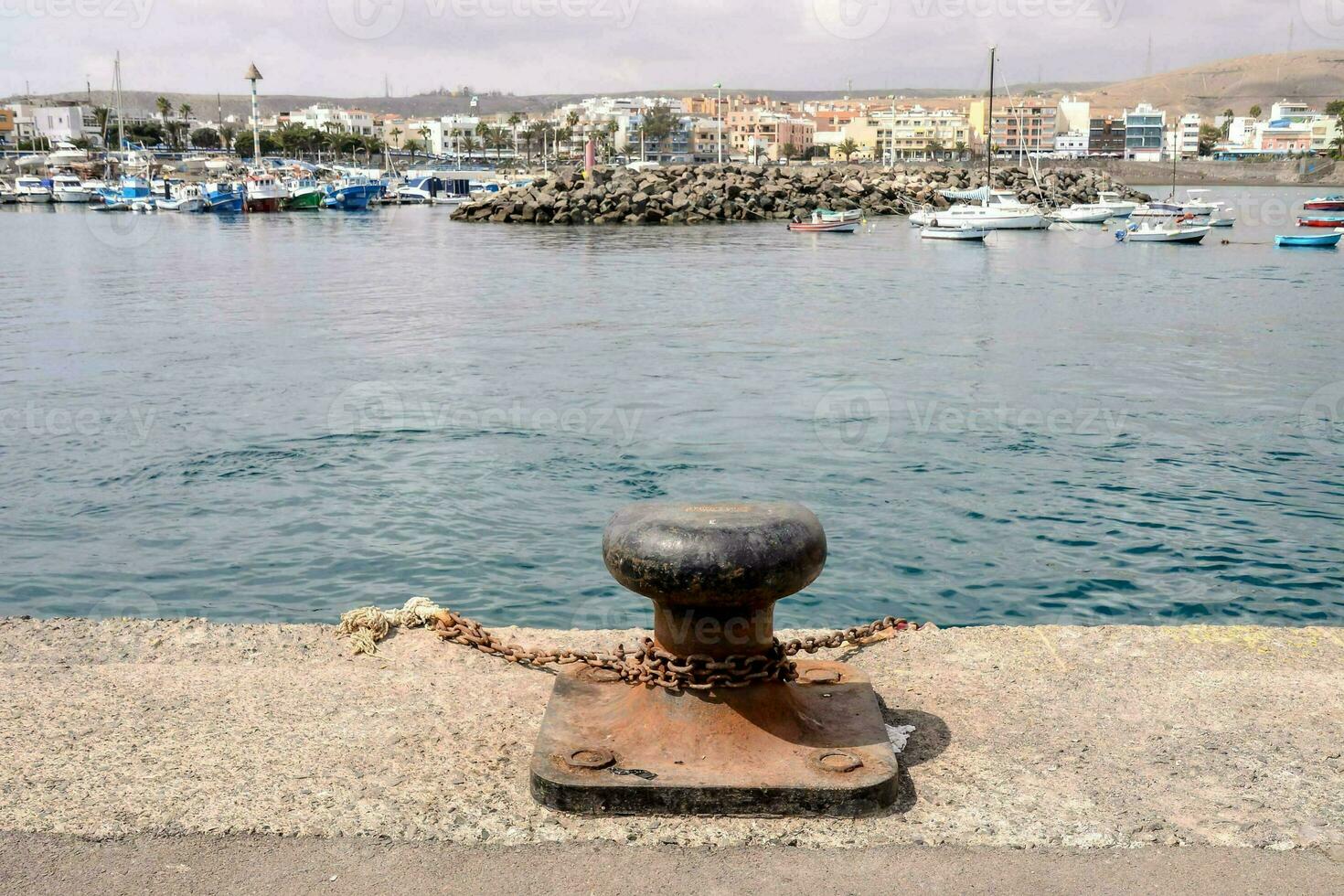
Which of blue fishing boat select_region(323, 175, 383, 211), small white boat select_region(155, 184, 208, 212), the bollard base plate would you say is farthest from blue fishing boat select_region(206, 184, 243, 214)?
the bollard base plate

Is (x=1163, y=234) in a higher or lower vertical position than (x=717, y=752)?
higher

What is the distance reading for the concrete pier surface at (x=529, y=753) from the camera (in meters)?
3.21

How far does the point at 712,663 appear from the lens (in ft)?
12.2

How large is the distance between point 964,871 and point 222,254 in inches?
2006

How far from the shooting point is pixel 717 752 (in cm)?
361

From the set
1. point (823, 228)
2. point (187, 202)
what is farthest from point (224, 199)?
point (823, 228)

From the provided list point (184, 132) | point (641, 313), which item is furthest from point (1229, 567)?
point (184, 132)

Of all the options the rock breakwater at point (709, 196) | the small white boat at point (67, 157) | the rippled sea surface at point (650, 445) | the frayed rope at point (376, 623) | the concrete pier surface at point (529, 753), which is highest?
the small white boat at point (67, 157)

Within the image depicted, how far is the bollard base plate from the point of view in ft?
11.2

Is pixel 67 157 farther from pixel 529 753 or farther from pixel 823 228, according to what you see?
pixel 529 753

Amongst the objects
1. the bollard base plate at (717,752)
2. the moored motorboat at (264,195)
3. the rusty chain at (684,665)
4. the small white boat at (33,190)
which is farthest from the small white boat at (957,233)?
the small white boat at (33,190)

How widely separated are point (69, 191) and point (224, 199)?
3170 cm

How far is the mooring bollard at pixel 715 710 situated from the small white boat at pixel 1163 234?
189 ft

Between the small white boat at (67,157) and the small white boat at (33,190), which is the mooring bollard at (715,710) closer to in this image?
the small white boat at (33,190)
